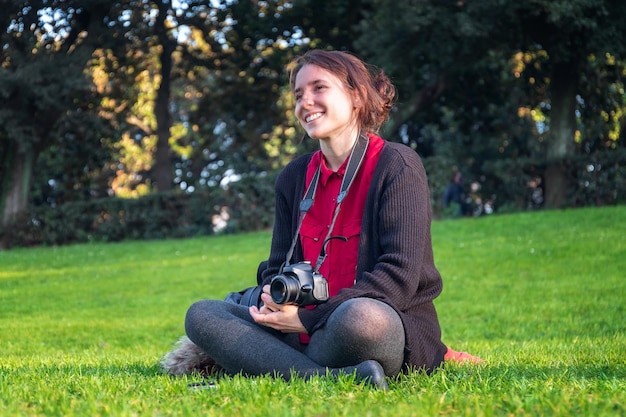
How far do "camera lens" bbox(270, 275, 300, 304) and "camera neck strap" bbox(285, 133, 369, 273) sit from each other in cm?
28

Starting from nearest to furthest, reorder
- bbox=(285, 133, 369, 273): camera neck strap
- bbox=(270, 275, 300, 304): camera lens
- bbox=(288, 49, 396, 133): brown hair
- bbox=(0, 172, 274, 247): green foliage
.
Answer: bbox=(270, 275, 300, 304): camera lens, bbox=(285, 133, 369, 273): camera neck strap, bbox=(288, 49, 396, 133): brown hair, bbox=(0, 172, 274, 247): green foliage

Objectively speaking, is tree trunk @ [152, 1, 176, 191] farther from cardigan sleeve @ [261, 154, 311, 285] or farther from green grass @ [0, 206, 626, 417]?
cardigan sleeve @ [261, 154, 311, 285]

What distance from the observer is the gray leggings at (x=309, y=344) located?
442cm

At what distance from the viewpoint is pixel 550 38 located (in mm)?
23641

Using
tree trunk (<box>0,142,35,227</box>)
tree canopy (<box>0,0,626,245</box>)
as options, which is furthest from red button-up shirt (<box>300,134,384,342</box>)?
tree trunk (<box>0,142,35,227</box>)

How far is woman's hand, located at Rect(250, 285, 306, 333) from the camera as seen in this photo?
4648mm

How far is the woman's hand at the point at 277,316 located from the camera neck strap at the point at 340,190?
10.7 inches

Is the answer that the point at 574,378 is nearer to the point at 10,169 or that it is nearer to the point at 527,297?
the point at 527,297

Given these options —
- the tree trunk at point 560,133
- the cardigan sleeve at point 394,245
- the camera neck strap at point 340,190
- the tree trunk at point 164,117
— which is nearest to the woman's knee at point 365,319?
the cardigan sleeve at point 394,245

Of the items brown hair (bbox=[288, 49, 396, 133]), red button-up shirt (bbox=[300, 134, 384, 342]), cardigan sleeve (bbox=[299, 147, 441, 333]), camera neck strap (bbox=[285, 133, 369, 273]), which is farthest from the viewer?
brown hair (bbox=[288, 49, 396, 133])

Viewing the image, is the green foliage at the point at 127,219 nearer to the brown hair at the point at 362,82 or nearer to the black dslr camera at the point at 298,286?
the brown hair at the point at 362,82

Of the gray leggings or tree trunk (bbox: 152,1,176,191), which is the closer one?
the gray leggings

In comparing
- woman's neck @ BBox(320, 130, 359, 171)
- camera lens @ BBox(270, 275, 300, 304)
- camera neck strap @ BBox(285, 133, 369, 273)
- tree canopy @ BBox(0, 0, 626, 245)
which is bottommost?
camera lens @ BBox(270, 275, 300, 304)

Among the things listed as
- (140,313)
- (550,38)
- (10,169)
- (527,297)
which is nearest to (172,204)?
(10,169)
